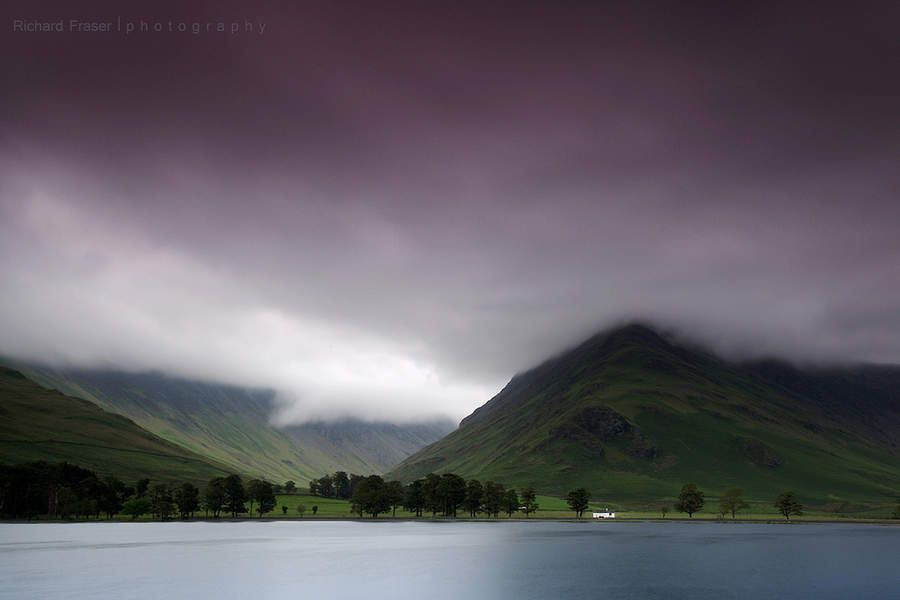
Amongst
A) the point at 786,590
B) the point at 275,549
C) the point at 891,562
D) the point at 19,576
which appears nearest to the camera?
the point at 786,590

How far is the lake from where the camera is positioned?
93.0 m

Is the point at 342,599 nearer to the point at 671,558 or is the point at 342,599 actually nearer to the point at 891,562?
the point at 671,558

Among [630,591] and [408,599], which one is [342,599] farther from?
[630,591]

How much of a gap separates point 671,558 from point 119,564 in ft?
327

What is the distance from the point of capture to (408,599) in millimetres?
87500

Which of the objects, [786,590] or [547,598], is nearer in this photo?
[547,598]

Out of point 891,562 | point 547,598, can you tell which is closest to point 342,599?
point 547,598

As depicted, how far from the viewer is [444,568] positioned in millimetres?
119188

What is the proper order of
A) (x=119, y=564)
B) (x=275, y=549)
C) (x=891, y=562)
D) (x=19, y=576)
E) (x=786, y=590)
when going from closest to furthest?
1. (x=786, y=590)
2. (x=19, y=576)
3. (x=119, y=564)
4. (x=891, y=562)
5. (x=275, y=549)

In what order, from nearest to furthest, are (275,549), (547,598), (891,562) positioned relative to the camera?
(547,598) → (891,562) → (275,549)

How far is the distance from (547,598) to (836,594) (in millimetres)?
37716

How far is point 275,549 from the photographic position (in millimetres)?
156500

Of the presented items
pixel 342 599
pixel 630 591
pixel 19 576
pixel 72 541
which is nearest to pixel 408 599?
pixel 342 599

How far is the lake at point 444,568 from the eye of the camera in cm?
9300
